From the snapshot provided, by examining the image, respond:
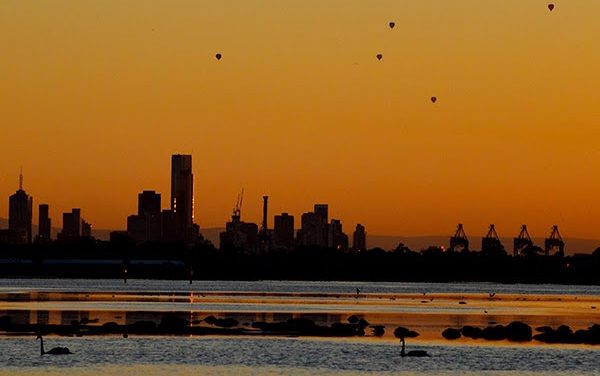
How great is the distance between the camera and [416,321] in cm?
14000

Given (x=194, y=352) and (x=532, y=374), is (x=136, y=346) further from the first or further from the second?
(x=532, y=374)

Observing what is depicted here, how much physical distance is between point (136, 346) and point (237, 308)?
71.0 meters

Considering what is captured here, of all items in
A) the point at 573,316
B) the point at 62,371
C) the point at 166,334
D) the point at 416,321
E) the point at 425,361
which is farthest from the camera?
the point at 573,316

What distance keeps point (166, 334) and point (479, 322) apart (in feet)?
134

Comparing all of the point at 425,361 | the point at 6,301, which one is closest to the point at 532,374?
the point at 425,361

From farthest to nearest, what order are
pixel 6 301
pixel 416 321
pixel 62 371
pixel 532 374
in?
pixel 6 301 → pixel 416 321 → pixel 532 374 → pixel 62 371

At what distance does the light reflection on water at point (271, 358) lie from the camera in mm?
83188

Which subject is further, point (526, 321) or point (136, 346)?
point (526, 321)

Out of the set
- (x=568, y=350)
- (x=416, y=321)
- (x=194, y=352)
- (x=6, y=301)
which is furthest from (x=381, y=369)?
(x=6, y=301)

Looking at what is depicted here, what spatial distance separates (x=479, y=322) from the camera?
5522 inches

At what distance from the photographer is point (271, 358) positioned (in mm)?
90562

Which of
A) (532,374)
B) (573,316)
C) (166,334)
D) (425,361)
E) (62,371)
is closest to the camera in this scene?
(62,371)

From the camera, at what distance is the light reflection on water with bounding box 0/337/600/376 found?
8319 cm

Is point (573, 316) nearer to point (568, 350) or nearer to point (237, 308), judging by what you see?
point (237, 308)
